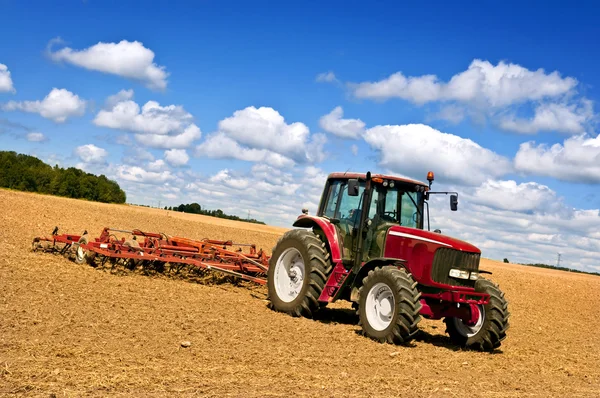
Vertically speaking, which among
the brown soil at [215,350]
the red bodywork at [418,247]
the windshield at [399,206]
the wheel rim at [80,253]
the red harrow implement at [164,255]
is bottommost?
the brown soil at [215,350]

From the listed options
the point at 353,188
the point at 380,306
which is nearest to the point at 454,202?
the point at 353,188

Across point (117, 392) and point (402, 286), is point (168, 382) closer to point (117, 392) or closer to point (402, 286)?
point (117, 392)

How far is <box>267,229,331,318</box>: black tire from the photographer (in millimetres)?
10828

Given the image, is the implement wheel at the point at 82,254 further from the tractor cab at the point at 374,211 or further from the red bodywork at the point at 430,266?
the red bodywork at the point at 430,266

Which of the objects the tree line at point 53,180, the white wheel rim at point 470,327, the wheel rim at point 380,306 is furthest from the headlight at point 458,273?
the tree line at point 53,180

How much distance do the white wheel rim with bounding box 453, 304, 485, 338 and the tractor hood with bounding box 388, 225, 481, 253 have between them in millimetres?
963

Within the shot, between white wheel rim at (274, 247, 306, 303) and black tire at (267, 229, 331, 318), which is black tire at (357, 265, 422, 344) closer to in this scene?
black tire at (267, 229, 331, 318)

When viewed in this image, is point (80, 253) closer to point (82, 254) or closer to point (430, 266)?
point (82, 254)

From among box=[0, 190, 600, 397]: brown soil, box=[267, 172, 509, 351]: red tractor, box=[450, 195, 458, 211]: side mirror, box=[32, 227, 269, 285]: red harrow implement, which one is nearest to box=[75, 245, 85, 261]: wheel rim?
box=[32, 227, 269, 285]: red harrow implement

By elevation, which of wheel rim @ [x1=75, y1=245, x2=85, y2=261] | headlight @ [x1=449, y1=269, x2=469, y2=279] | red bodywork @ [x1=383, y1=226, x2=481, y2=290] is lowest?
wheel rim @ [x1=75, y1=245, x2=85, y2=261]

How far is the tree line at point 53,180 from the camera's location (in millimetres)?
59281

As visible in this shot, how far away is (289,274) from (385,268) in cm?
286

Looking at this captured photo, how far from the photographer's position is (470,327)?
10.3 meters

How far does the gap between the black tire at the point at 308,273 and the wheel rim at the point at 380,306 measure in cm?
136
